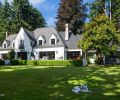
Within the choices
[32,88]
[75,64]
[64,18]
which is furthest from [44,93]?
[64,18]

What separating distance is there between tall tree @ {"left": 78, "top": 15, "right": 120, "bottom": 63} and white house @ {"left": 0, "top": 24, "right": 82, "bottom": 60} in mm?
13296

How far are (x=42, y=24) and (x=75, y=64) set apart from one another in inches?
2157

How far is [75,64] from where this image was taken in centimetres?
4731

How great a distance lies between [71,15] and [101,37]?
39.3 meters

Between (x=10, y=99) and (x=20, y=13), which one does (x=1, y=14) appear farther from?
(x=10, y=99)

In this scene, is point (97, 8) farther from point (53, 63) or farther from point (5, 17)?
point (5, 17)

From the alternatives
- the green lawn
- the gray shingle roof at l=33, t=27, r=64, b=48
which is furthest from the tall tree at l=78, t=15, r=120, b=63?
the green lawn

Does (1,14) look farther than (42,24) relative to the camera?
No

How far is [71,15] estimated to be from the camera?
84812 mm

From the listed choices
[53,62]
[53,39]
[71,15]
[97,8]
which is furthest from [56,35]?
[71,15]

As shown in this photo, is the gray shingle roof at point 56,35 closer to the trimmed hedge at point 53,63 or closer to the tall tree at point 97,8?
the tall tree at point 97,8

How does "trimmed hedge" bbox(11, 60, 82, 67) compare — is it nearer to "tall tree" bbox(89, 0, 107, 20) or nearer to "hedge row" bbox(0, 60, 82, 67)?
"hedge row" bbox(0, 60, 82, 67)

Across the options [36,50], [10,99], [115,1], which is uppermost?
[115,1]

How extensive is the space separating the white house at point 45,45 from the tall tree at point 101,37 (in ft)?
43.6
